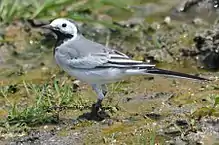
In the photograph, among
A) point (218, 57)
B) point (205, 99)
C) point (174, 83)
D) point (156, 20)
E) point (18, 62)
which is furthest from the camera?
point (156, 20)

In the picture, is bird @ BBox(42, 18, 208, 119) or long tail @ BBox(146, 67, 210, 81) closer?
long tail @ BBox(146, 67, 210, 81)

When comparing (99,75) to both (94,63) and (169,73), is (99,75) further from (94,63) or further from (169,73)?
(169,73)

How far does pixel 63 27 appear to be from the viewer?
6.58 metres

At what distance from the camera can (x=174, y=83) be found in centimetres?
749

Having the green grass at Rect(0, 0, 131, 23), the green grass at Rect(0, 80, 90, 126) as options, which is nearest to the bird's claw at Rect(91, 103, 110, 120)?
the green grass at Rect(0, 80, 90, 126)

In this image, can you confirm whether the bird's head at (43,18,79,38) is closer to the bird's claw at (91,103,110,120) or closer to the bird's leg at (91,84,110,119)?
the bird's leg at (91,84,110,119)

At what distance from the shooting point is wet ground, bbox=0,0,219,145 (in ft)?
19.7

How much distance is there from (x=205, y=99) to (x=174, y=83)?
2.72 feet

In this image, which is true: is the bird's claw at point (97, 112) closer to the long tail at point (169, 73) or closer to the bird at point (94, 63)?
the bird at point (94, 63)

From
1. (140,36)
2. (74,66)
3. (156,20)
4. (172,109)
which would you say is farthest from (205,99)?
(156,20)

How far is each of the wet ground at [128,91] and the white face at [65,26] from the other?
644 millimetres

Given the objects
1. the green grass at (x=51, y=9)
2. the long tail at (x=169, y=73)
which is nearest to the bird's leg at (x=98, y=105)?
the long tail at (x=169, y=73)

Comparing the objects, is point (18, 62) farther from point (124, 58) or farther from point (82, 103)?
point (124, 58)

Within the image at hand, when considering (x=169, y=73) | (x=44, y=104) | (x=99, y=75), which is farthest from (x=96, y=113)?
(x=169, y=73)
